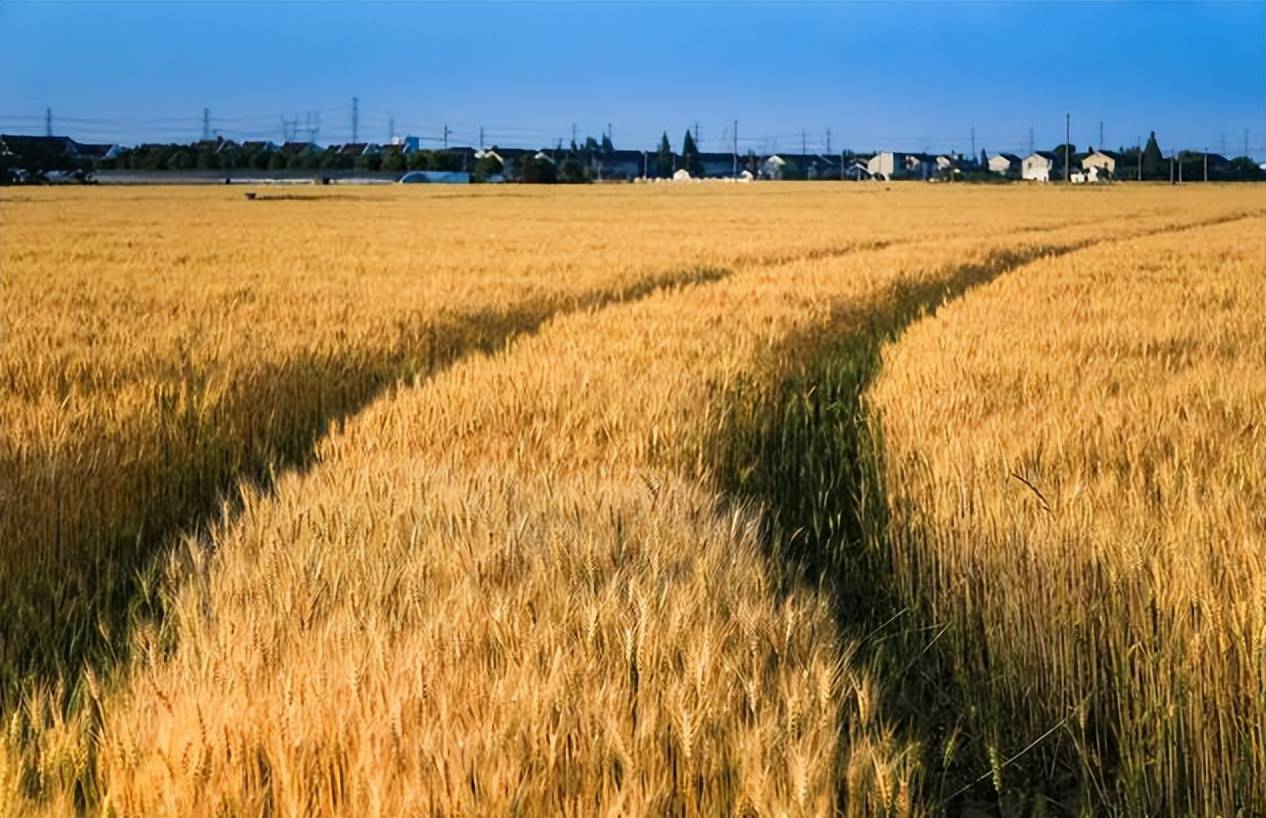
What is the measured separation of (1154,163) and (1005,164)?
104 feet

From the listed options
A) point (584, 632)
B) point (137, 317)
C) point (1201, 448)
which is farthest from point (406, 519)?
point (137, 317)

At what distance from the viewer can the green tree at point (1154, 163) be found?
102375 mm

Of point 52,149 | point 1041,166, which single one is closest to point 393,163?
point 52,149

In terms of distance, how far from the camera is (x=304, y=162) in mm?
87562

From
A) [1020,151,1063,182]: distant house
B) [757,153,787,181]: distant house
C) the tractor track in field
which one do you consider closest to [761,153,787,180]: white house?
[757,153,787,181]: distant house

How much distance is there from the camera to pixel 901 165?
5034 inches

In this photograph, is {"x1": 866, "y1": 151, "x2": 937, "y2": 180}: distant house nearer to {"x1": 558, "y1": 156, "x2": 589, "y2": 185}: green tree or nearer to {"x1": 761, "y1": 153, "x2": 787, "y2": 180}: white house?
{"x1": 761, "y1": 153, "x2": 787, "y2": 180}: white house

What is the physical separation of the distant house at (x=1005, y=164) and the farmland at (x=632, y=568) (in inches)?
5203

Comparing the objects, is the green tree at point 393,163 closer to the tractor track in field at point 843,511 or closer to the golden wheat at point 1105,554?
the tractor track in field at point 843,511

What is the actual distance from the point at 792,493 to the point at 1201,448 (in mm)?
1498

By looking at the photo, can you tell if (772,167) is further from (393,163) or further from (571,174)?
(393,163)

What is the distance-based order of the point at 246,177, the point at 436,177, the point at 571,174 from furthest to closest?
the point at 246,177 → the point at 571,174 → the point at 436,177

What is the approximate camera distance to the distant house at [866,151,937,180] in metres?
124

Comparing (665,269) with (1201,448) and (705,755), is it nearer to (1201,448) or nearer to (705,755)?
(1201,448)
